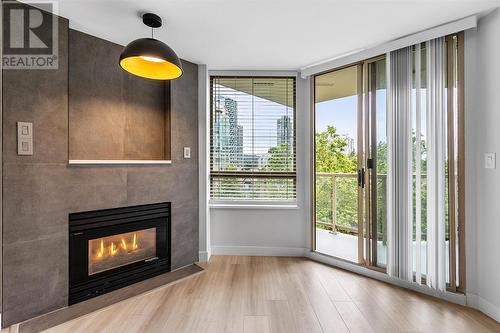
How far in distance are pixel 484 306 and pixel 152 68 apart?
3390mm

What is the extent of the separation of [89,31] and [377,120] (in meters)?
3.00

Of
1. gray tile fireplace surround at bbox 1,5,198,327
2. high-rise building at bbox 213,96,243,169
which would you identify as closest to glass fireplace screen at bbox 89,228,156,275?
gray tile fireplace surround at bbox 1,5,198,327

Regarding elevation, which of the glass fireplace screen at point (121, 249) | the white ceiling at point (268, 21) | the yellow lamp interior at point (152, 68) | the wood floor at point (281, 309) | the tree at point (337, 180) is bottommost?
the wood floor at point (281, 309)

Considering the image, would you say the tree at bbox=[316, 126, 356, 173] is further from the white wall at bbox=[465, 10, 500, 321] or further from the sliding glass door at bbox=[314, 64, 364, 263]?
the white wall at bbox=[465, 10, 500, 321]

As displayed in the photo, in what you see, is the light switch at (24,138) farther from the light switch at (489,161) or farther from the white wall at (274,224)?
the light switch at (489,161)

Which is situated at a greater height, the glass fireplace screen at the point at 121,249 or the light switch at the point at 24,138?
the light switch at the point at 24,138

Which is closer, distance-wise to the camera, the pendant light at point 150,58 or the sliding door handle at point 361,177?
the pendant light at point 150,58

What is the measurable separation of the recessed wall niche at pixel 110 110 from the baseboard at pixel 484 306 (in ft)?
10.5

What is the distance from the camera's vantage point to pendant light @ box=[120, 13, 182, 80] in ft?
5.71

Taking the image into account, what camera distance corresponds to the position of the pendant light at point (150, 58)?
1739 mm

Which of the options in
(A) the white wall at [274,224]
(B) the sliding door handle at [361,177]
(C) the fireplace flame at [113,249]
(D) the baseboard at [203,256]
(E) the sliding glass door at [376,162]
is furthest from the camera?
(A) the white wall at [274,224]

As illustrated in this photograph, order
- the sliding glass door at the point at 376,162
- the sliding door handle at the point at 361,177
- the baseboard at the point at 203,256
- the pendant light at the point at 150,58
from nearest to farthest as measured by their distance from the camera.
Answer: the pendant light at the point at 150,58
the sliding glass door at the point at 376,162
the sliding door handle at the point at 361,177
the baseboard at the point at 203,256

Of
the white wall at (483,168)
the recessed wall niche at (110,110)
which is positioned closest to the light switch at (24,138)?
the recessed wall niche at (110,110)

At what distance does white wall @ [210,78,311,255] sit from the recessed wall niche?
3.97 ft
